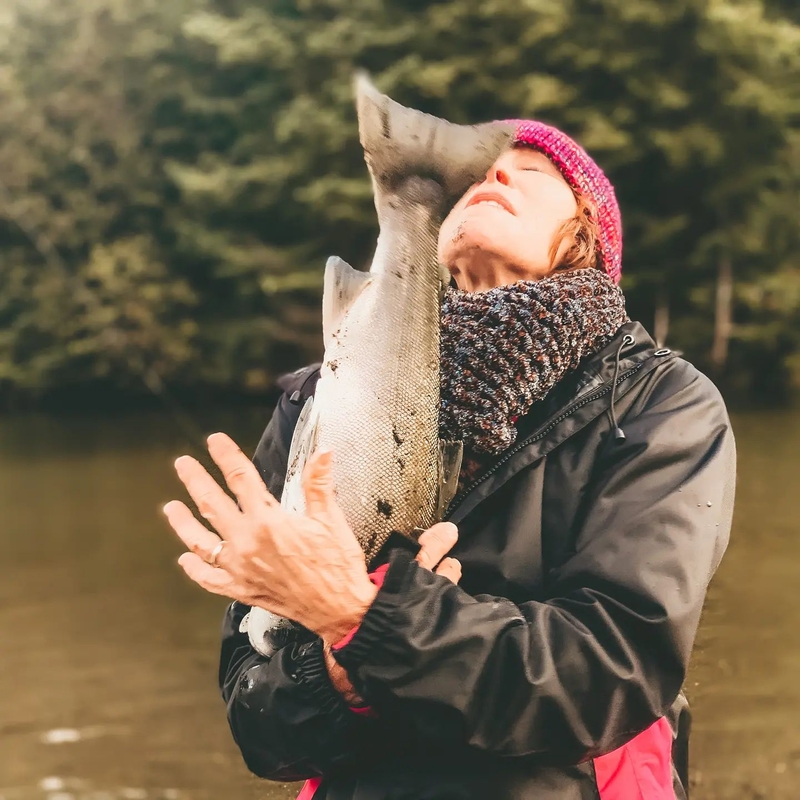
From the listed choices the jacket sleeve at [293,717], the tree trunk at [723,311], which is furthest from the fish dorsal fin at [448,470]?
the tree trunk at [723,311]

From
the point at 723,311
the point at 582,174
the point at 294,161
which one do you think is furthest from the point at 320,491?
the point at 294,161

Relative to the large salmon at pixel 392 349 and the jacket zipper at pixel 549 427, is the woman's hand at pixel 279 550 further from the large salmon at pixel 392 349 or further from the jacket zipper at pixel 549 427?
the jacket zipper at pixel 549 427

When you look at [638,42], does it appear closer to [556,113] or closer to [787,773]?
[556,113]

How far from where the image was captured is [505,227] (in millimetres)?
1917

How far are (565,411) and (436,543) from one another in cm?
35

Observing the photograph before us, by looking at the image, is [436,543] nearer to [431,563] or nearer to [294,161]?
[431,563]

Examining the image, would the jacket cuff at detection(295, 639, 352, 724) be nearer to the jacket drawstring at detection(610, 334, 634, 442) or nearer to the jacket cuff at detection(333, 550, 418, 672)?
the jacket cuff at detection(333, 550, 418, 672)

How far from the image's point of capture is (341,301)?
1.85m

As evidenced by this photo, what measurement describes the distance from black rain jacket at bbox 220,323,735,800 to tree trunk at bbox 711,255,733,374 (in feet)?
65.4

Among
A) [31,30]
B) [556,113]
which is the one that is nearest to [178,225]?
[31,30]

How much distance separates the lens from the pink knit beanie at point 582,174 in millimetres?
2049

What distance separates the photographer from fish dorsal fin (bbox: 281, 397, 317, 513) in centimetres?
162

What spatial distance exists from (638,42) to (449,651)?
821 inches

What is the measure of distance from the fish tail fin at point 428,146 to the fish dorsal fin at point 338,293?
→ 0.21 metres
